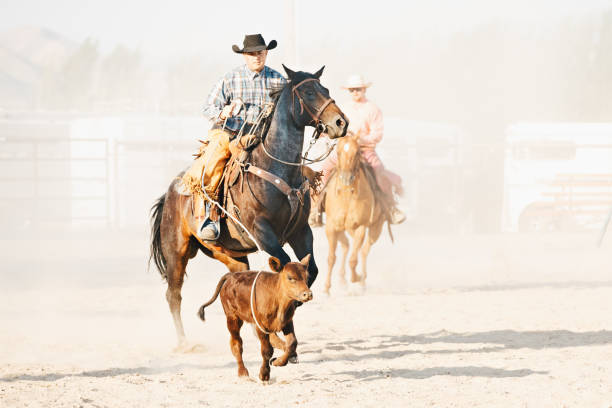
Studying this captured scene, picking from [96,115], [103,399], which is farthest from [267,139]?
[96,115]

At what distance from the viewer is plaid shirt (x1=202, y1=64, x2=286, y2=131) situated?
646 cm

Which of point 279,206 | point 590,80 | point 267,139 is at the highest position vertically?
point 590,80

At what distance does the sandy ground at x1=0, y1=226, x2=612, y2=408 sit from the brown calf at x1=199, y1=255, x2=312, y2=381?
0.96ft

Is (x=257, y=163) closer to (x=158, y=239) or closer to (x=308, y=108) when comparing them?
(x=308, y=108)

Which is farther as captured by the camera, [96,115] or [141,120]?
[96,115]

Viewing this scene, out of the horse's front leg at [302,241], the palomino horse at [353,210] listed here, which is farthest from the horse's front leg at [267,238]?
the palomino horse at [353,210]

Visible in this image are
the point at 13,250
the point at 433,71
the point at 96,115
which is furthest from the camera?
the point at 433,71

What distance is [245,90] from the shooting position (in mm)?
6465

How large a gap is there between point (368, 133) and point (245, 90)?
4286 mm

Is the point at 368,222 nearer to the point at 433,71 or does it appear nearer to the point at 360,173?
the point at 360,173

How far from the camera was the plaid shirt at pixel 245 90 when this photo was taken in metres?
6.46

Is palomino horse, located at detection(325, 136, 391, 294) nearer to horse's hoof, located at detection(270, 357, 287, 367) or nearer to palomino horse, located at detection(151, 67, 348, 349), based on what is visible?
palomino horse, located at detection(151, 67, 348, 349)

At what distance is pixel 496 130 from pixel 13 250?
2808 cm

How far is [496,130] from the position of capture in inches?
1607
